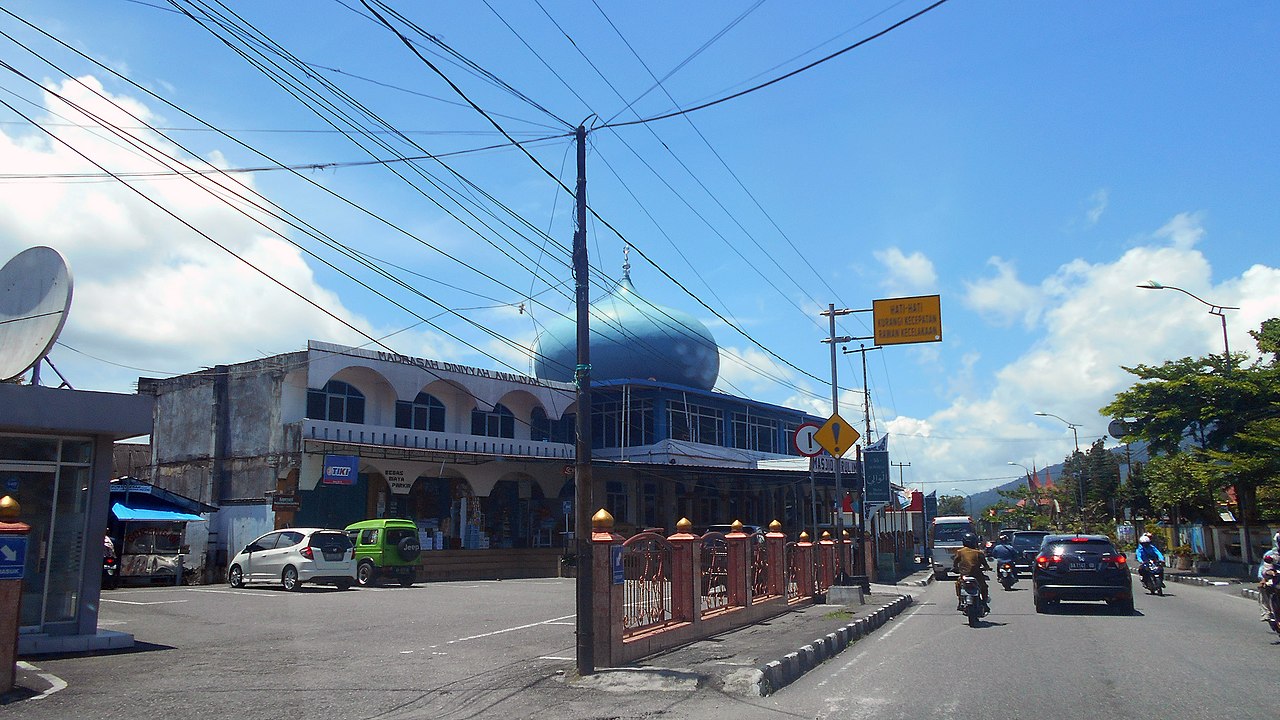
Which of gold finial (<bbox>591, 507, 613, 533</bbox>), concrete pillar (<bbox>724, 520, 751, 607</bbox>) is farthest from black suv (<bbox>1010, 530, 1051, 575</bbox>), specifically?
gold finial (<bbox>591, 507, 613, 533</bbox>)

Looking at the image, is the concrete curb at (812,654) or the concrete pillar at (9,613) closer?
the concrete pillar at (9,613)

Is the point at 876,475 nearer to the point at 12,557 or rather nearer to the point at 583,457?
the point at 583,457

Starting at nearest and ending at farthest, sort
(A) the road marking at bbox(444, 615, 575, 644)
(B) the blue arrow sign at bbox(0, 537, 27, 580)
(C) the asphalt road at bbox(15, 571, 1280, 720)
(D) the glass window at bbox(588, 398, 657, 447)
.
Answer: (C) the asphalt road at bbox(15, 571, 1280, 720) < (B) the blue arrow sign at bbox(0, 537, 27, 580) < (A) the road marking at bbox(444, 615, 575, 644) < (D) the glass window at bbox(588, 398, 657, 447)

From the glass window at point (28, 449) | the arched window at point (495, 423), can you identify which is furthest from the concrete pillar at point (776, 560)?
the arched window at point (495, 423)

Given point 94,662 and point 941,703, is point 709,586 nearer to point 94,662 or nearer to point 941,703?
point 941,703

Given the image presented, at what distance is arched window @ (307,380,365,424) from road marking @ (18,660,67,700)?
18952 mm

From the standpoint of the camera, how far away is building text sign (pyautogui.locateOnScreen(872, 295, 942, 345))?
67.8ft

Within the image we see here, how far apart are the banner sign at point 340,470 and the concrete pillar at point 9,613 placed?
18898 millimetres

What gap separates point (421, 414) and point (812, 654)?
2362cm

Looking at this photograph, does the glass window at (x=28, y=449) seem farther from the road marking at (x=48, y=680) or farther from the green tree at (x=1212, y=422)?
the green tree at (x=1212, y=422)

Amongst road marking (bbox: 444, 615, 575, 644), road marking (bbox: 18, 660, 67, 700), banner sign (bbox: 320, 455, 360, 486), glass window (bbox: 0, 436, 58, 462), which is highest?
banner sign (bbox: 320, 455, 360, 486)

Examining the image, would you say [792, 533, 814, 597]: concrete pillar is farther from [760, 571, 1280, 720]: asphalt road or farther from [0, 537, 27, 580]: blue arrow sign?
[0, 537, 27, 580]: blue arrow sign

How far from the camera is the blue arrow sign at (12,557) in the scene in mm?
8961

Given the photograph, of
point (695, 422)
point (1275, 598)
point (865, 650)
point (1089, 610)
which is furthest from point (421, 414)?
point (1275, 598)
